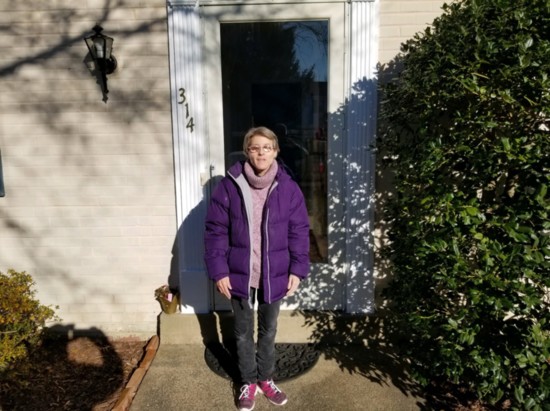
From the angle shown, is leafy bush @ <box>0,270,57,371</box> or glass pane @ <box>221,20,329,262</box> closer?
leafy bush @ <box>0,270,57,371</box>

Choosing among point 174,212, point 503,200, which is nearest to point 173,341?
point 174,212

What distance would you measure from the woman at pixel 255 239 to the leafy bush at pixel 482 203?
707mm

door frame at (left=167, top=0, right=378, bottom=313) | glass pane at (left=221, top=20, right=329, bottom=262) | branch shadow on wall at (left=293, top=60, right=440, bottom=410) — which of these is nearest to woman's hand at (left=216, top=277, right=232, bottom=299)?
door frame at (left=167, top=0, right=378, bottom=313)

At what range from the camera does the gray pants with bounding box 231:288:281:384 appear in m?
2.95

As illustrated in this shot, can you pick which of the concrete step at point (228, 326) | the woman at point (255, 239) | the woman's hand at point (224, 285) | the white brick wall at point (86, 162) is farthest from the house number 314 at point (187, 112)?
the concrete step at point (228, 326)

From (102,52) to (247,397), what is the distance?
8.83ft

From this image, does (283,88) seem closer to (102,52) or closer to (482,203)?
(102,52)

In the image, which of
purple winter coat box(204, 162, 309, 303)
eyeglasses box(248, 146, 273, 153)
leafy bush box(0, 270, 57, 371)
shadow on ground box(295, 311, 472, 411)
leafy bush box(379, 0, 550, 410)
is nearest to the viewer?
leafy bush box(379, 0, 550, 410)

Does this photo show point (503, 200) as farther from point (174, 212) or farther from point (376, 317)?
point (174, 212)

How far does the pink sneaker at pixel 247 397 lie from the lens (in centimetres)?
290

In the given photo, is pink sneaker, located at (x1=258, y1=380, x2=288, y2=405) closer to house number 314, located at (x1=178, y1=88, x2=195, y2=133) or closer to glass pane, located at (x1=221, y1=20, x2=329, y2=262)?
glass pane, located at (x1=221, y1=20, x2=329, y2=262)

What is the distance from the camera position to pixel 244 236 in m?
2.83

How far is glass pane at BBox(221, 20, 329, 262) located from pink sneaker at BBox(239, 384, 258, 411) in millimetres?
1521

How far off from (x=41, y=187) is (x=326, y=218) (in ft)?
7.78
